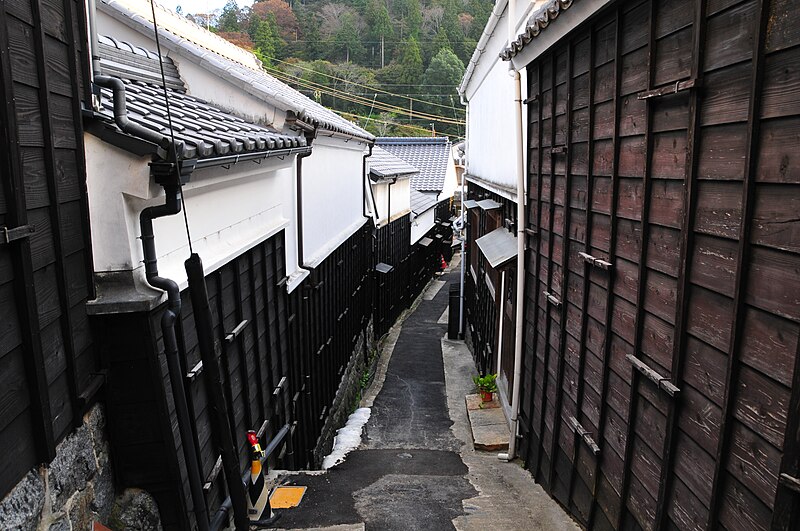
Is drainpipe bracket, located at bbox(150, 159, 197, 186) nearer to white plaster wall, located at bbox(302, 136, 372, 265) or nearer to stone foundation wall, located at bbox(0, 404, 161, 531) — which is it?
stone foundation wall, located at bbox(0, 404, 161, 531)

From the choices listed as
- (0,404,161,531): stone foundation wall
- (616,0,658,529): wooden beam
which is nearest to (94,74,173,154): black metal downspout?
(0,404,161,531): stone foundation wall

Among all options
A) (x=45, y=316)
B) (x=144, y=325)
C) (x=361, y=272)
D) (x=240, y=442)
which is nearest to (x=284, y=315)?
Answer: (x=240, y=442)

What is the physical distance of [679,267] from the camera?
4086 mm

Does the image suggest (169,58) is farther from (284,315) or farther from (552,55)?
Result: (552,55)

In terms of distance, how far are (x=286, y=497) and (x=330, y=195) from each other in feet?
22.1

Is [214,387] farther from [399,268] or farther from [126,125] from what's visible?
[399,268]

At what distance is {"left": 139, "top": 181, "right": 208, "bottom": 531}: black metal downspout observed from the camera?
4.55 m

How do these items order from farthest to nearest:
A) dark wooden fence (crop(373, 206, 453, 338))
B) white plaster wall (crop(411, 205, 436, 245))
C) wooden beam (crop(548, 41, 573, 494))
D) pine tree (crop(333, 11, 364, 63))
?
pine tree (crop(333, 11, 364, 63)) → white plaster wall (crop(411, 205, 436, 245)) → dark wooden fence (crop(373, 206, 453, 338)) → wooden beam (crop(548, 41, 573, 494))

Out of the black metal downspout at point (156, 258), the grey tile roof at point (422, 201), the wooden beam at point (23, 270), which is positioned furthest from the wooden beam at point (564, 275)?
the grey tile roof at point (422, 201)

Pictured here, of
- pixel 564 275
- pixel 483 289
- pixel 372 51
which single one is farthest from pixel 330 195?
pixel 372 51

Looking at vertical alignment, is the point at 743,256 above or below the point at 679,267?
above

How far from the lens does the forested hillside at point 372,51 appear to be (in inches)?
2156

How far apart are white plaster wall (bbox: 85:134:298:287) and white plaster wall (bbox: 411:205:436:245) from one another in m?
20.3

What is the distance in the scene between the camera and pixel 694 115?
3.85 metres
